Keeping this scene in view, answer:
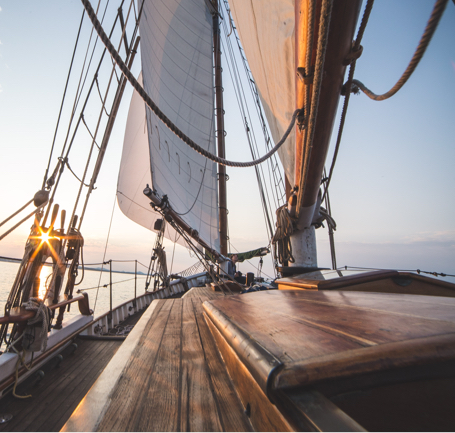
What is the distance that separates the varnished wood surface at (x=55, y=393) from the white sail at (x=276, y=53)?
120 inches

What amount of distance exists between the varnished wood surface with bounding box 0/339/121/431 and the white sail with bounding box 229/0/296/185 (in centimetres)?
306

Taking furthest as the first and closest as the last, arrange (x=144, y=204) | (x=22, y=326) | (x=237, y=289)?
(x=144, y=204) → (x=237, y=289) → (x=22, y=326)

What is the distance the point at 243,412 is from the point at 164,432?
0.83ft

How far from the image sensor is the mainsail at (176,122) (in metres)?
6.37

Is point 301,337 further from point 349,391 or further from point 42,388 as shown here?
point 42,388

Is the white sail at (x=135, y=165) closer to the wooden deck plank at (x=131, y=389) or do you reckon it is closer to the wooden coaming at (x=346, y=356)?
the wooden deck plank at (x=131, y=389)

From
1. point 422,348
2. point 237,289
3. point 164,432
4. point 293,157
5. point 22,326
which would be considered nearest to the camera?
point 422,348

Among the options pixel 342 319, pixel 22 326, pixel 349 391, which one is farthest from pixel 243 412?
pixel 22 326

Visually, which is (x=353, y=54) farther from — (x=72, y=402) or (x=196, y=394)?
(x=72, y=402)

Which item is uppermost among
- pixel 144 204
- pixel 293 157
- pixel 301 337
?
pixel 144 204

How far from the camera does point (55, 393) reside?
6.61ft

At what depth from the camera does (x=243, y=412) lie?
0.76 metres

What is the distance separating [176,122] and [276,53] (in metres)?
6.43

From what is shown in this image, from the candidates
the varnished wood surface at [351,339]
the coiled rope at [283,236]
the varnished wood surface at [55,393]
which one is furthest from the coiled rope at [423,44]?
the varnished wood surface at [55,393]
